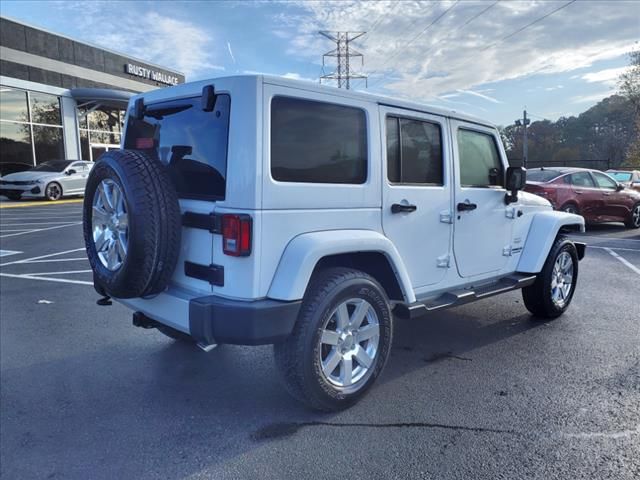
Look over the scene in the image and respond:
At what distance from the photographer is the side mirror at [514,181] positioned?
169 inches

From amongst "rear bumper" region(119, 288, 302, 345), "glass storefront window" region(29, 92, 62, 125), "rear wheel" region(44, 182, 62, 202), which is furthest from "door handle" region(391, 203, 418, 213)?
"glass storefront window" region(29, 92, 62, 125)

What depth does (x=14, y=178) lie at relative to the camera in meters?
18.2

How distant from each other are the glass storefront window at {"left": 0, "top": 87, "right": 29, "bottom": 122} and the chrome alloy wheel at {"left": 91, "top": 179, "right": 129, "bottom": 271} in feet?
74.4

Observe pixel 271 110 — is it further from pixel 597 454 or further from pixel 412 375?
pixel 597 454

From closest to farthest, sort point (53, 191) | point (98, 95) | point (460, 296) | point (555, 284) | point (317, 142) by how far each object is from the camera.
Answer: point (317, 142) < point (460, 296) < point (555, 284) < point (53, 191) < point (98, 95)

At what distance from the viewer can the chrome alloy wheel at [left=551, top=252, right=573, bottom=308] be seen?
195 inches

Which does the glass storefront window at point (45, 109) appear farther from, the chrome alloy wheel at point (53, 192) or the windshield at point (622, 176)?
the windshield at point (622, 176)

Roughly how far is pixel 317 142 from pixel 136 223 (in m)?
1.19

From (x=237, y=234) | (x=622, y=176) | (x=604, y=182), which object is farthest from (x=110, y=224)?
(x=622, y=176)

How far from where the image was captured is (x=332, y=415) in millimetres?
3104

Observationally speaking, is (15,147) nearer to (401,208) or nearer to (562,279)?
(401,208)

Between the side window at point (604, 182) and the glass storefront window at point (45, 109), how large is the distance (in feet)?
78.1

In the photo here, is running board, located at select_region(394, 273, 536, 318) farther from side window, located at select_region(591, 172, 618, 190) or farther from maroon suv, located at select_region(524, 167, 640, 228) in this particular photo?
side window, located at select_region(591, 172, 618, 190)

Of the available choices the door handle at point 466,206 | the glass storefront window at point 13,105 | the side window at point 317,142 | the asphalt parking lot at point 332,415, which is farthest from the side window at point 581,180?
the glass storefront window at point 13,105
